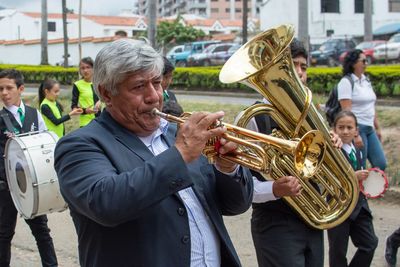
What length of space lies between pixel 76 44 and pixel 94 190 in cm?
4590

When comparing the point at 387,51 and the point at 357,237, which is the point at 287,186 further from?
the point at 387,51

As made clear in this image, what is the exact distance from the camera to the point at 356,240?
159 inches

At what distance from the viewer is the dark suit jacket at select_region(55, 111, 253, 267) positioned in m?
1.91

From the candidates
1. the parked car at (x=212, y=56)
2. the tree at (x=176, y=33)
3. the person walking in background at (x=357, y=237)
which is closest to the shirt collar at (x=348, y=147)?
the person walking in background at (x=357, y=237)

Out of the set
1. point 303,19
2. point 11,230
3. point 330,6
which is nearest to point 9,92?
point 11,230

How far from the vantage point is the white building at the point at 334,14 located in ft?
155

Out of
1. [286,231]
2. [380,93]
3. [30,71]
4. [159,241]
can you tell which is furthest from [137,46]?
[30,71]

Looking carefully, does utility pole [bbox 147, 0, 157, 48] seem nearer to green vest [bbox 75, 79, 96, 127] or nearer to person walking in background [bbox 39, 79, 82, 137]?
green vest [bbox 75, 79, 96, 127]

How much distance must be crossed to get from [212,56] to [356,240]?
97.3ft

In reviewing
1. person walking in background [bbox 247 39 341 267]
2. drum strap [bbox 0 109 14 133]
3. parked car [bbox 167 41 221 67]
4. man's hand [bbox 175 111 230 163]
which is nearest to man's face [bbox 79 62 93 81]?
drum strap [bbox 0 109 14 133]

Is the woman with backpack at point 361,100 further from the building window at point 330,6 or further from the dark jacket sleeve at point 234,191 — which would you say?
the building window at point 330,6

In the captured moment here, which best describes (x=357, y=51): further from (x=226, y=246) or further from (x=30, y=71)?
(x=30, y=71)

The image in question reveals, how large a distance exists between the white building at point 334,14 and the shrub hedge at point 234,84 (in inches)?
973

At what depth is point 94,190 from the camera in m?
1.93
